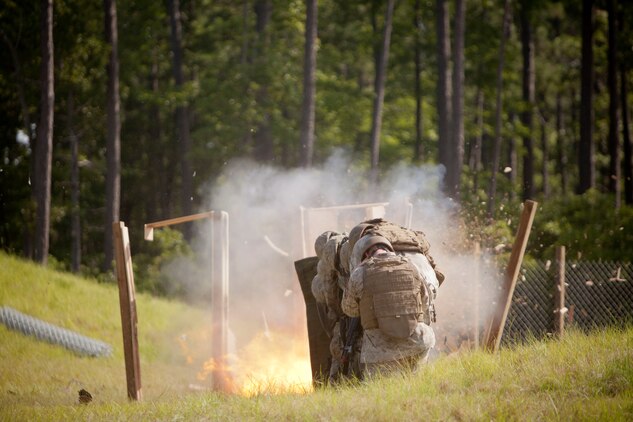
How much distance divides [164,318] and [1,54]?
41.4 ft

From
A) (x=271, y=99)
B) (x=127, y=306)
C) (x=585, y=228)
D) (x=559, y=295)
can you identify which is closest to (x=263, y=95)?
(x=271, y=99)

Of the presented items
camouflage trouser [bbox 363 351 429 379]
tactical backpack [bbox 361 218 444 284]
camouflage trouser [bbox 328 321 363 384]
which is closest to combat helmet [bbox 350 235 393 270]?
tactical backpack [bbox 361 218 444 284]

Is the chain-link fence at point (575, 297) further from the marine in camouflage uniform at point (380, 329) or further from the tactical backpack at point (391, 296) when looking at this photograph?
the tactical backpack at point (391, 296)

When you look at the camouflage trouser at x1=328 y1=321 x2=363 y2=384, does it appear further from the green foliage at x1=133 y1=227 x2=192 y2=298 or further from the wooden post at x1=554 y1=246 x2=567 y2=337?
the green foliage at x1=133 y1=227 x2=192 y2=298

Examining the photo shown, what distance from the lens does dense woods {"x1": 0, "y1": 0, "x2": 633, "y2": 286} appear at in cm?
2475

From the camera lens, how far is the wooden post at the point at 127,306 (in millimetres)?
10266

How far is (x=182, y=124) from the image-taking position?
105ft

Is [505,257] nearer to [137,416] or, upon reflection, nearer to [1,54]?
[137,416]

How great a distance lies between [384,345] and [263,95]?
922 inches

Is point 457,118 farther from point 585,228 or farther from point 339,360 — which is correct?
point 339,360

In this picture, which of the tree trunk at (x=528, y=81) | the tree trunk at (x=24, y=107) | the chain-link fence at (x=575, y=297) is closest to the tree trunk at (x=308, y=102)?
the tree trunk at (x=24, y=107)

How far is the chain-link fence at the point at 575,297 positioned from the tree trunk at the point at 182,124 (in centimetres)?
1863

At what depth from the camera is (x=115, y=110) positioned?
24.3 m

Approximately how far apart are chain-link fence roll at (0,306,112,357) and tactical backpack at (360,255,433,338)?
27.7 feet
